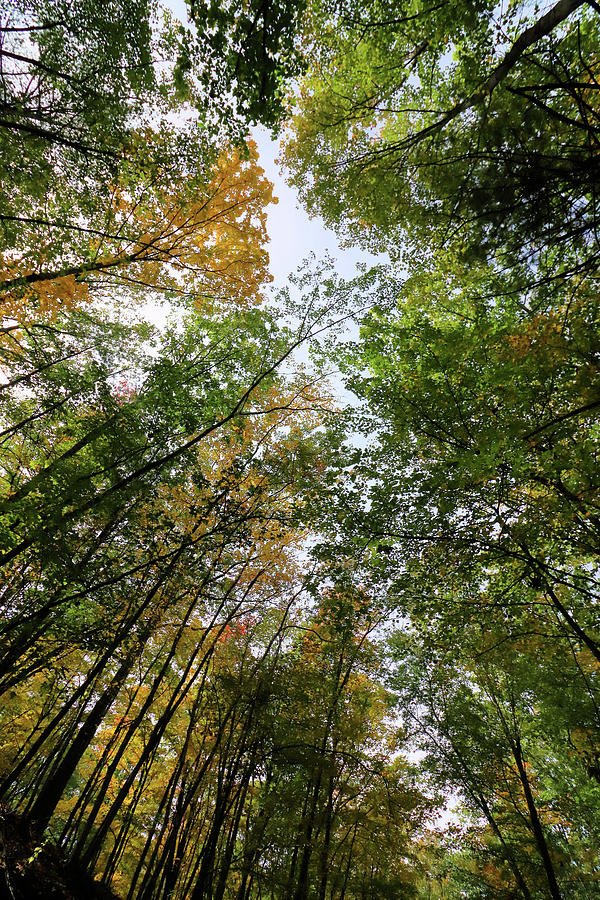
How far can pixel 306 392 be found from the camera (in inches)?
346

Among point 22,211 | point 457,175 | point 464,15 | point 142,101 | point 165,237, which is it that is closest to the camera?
point 464,15

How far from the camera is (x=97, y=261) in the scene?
5.80m

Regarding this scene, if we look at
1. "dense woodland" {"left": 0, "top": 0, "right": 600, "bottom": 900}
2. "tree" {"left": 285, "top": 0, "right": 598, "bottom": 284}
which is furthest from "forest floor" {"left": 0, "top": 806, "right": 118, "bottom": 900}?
"tree" {"left": 285, "top": 0, "right": 598, "bottom": 284}

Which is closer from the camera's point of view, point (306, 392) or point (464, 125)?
point (464, 125)

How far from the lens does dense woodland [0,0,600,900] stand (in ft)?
12.0

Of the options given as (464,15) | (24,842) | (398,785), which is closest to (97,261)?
(464,15)

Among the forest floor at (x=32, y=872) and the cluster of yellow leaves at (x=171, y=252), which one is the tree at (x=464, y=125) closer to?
the cluster of yellow leaves at (x=171, y=252)

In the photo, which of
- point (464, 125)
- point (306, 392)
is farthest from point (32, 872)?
point (464, 125)

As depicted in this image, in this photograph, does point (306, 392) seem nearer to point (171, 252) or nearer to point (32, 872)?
point (171, 252)

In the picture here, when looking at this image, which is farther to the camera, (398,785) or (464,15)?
(398,785)

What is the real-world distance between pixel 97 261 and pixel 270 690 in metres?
8.48

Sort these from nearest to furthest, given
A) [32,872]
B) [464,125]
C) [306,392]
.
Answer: [464,125] → [32,872] → [306,392]

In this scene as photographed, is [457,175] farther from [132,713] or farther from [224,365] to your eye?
[132,713]

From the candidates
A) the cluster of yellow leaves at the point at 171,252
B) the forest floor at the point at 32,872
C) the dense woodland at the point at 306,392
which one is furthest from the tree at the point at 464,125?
the forest floor at the point at 32,872
